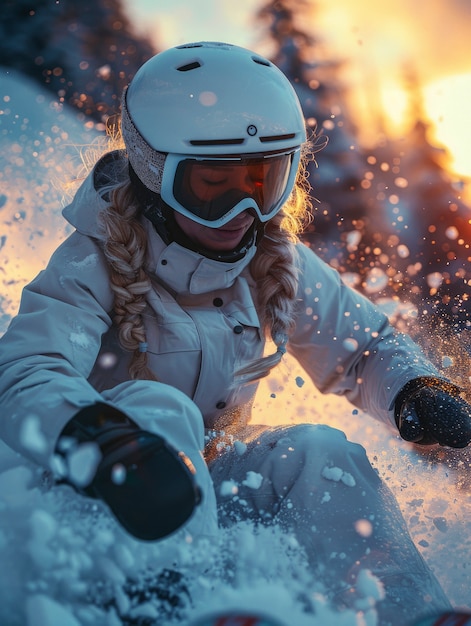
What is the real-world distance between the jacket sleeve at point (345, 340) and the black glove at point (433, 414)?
13 cm

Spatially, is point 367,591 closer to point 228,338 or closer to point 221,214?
point 228,338

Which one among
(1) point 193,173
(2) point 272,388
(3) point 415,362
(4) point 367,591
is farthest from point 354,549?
(2) point 272,388

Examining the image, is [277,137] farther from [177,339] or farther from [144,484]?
[144,484]

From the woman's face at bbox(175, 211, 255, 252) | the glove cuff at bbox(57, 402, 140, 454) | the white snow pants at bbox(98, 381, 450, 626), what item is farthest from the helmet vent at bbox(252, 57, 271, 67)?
the glove cuff at bbox(57, 402, 140, 454)

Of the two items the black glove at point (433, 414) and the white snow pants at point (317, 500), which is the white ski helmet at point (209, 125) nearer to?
the white snow pants at point (317, 500)

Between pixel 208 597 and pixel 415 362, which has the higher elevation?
pixel 208 597

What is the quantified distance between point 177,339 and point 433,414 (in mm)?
811

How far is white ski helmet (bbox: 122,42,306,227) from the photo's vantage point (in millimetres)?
1789

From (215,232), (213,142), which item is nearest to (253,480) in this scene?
(215,232)

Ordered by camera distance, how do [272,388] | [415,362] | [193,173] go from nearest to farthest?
[193,173] → [415,362] → [272,388]

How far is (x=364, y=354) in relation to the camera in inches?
92.4

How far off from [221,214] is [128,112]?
444mm

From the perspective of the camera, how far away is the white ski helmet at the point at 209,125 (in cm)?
179

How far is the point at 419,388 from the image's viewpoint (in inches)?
82.0
